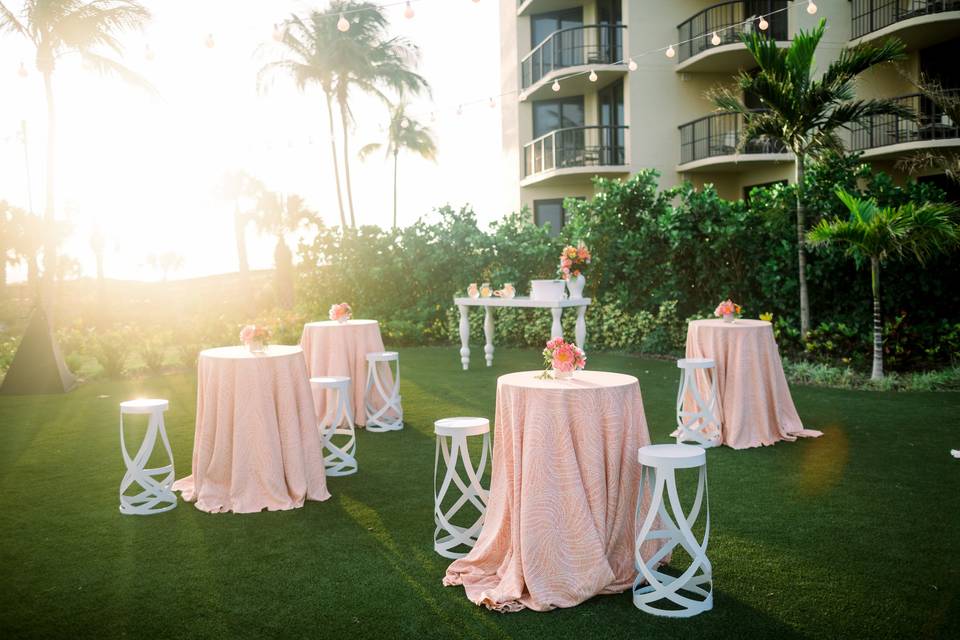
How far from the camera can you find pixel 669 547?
11.9 ft

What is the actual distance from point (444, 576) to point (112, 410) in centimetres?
650

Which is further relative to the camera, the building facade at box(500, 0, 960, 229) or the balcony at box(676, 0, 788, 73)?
the balcony at box(676, 0, 788, 73)

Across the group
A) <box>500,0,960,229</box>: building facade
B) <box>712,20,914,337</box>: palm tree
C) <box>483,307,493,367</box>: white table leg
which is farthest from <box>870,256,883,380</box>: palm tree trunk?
<box>500,0,960,229</box>: building facade

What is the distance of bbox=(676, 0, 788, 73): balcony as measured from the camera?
17.4 meters

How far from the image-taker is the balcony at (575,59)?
61.5 feet

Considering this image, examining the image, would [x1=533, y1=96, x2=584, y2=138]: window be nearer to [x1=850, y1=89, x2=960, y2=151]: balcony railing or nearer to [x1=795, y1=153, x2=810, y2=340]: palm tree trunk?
[x1=850, y1=89, x2=960, y2=151]: balcony railing

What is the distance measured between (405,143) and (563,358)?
25.7 meters

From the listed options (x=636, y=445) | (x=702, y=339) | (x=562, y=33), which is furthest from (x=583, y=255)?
(x=562, y=33)

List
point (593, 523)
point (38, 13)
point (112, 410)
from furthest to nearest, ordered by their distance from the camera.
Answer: point (38, 13)
point (112, 410)
point (593, 523)

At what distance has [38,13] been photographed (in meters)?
10.9

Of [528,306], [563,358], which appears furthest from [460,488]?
[528,306]

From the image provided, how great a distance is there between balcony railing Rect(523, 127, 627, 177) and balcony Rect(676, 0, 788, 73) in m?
2.33

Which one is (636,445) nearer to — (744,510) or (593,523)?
(593,523)

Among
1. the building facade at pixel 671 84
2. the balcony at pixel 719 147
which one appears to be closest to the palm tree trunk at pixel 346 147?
the building facade at pixel 671 84
